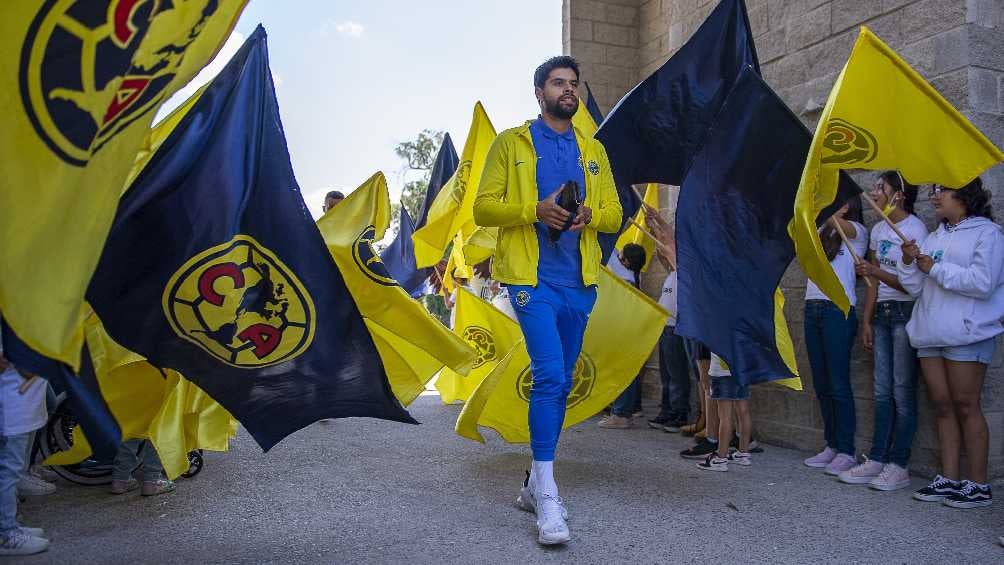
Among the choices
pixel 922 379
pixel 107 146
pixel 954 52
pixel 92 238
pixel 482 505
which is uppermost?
pixel 954 52

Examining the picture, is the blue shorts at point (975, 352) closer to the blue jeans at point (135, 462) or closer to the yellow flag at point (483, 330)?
the yellow flag at point (483, 330)

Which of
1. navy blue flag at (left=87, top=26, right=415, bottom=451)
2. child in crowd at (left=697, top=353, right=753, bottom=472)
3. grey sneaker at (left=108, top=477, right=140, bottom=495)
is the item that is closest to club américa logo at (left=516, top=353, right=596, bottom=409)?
child in crowd at (left=697, top=353, right=753, bottom=472)

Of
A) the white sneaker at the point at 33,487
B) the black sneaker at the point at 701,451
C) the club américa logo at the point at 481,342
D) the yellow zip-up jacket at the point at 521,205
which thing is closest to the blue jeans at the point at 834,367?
the black sneaker at the point at 701,451

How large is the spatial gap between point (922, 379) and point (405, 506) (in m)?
3.30

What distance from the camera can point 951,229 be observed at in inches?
177

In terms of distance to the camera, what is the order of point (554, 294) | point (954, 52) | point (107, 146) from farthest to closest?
point (954, 52) < point (554, 294) < point (107, 146)

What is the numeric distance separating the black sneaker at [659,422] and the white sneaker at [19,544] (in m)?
4.81

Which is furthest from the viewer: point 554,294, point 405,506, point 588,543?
point 405,506

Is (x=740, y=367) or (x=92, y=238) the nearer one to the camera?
(x=92, y=238)

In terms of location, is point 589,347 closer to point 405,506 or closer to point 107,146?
point 405,506

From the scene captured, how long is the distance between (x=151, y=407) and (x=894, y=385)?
14.4ft

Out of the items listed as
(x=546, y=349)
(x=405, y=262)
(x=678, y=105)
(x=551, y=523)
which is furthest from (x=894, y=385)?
(x=405, y=262)

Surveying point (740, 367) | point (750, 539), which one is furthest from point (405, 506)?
point (740, 367)

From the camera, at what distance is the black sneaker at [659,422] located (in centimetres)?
689
